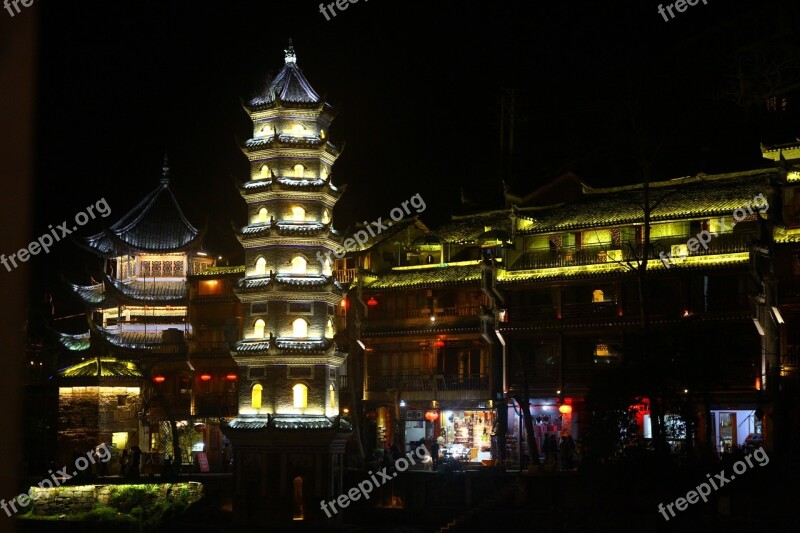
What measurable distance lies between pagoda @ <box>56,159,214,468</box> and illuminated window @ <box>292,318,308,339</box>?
12617 millimetres

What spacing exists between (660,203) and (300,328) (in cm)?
1799

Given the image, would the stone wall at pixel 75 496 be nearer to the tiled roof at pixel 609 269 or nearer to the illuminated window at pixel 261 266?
the illuminated window at pixel 261 266

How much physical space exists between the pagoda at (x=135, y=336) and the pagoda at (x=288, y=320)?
12.1m

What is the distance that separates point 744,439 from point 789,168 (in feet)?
38.1

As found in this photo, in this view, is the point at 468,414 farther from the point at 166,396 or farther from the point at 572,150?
the point at 572,150

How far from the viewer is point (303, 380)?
123 feet

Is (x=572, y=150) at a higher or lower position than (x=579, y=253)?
higher

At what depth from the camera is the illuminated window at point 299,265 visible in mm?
38688

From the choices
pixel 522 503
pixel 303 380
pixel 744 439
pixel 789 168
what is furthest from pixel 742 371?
pixel 303 380

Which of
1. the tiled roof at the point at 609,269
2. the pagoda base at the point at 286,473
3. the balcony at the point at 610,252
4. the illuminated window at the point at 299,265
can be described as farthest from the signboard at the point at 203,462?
the balcony at the point at 610,252

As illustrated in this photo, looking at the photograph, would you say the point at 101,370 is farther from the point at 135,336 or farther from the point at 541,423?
the point at 541,423

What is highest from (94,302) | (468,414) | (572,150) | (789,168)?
(572,150)

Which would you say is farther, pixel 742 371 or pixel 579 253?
pixel 579 253

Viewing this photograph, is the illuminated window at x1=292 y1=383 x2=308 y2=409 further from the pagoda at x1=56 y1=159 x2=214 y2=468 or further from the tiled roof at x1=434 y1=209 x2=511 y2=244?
the tiled roof at x1=434 y1=209 x2=511 y2=244
